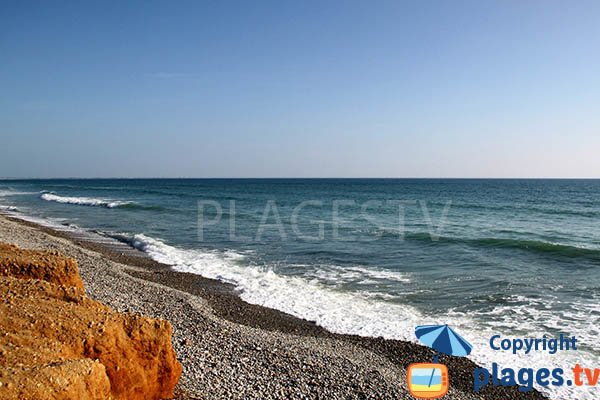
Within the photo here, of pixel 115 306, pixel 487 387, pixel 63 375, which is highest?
pixel 63 375

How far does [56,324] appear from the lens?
5.38m

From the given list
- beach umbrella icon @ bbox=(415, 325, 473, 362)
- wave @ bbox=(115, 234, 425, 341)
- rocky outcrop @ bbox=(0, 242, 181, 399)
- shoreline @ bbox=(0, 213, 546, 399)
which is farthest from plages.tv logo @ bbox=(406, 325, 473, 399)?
rocky outcrop @ bbox=(0, 242, 181, 399)

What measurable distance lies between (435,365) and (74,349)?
7561mm

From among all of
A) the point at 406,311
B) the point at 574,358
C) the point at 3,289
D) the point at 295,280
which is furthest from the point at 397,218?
the point at 3,289

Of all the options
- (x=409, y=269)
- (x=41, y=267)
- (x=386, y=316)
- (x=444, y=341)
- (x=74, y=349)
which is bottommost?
(x=386, y=316)

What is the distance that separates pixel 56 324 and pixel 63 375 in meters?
1.43

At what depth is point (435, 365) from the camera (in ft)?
31.5

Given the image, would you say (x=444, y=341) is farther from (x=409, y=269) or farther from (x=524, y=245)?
(x=524, y=245)

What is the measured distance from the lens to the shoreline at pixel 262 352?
7.59m

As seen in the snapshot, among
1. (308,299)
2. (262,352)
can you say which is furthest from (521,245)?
(262,352)

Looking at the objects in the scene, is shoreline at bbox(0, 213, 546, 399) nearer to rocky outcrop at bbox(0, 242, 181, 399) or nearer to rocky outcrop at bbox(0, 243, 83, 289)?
rocky outcrop at bbox(0, 242, 181, 399)

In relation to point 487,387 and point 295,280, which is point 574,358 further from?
point 295,280

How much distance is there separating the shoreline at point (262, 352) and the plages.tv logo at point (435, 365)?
19 cm

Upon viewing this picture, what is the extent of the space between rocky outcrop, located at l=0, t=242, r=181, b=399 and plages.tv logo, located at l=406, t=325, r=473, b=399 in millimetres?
5047
